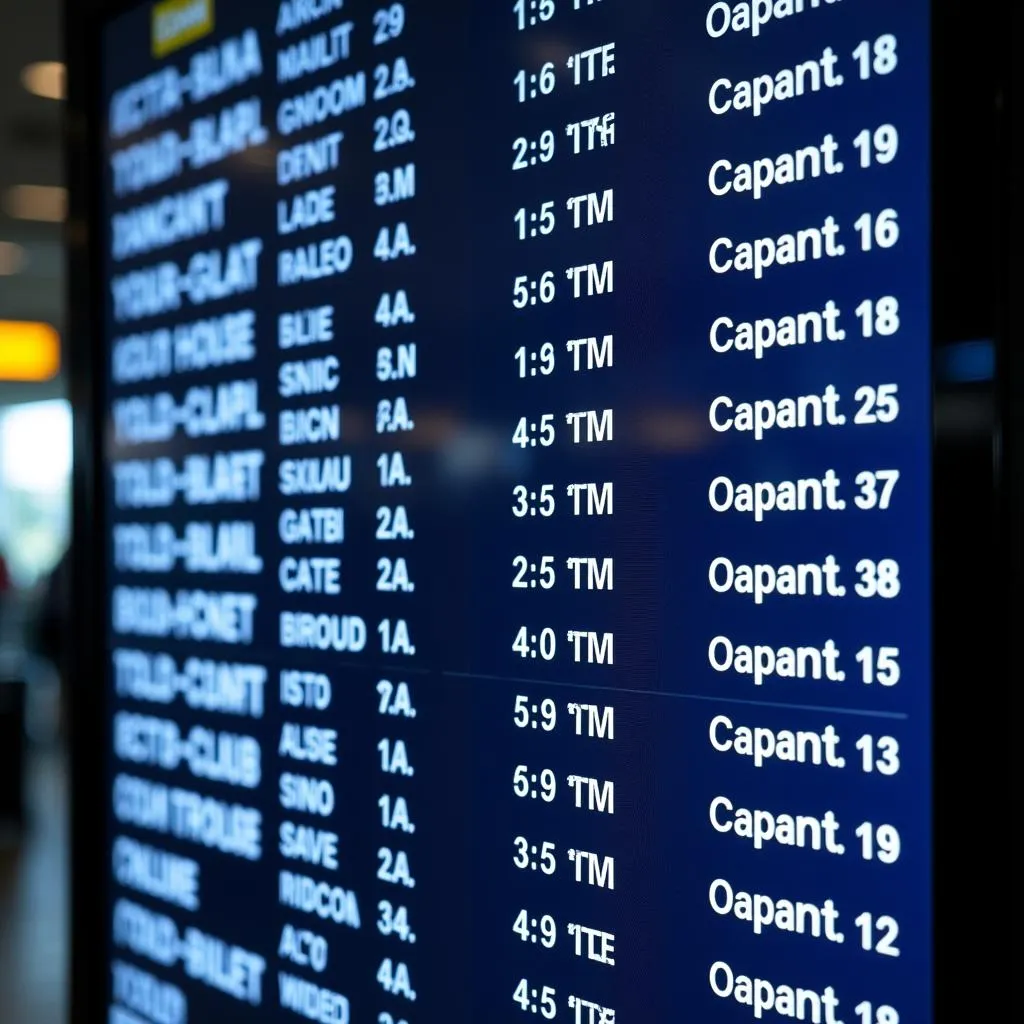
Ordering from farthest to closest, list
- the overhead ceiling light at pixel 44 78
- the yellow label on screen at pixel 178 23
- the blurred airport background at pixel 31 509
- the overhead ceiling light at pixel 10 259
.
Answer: the overhead ceiling light at pixel 10 259 < the overhead ceiling light at pixel 44 78 < the blurred airport background at pixel 31 509 < the yellow label on screen at pixel 178 23

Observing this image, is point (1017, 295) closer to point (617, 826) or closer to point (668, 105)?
point (668, 105)

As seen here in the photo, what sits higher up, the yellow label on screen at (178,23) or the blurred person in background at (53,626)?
the yellow label on screen at (178,23)

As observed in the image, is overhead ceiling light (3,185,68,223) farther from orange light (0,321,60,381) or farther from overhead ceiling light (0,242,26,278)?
orange light (0,321,60,381)

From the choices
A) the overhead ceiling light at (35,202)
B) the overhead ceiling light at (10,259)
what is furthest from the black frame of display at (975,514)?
the overhead ceiling light at (10,259)

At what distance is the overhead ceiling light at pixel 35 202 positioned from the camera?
21.7ft

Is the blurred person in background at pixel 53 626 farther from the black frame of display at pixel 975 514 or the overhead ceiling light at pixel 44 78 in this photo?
the black frame of display at pixel 975 514

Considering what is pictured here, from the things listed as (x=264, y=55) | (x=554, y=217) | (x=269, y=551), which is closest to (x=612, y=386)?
(x=554, y=217)

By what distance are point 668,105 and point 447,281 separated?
29cm

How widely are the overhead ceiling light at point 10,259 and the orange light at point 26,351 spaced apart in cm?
96

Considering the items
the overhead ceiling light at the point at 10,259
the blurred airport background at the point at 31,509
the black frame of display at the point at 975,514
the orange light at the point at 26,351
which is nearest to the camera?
the black frame of display at the point at 975,514

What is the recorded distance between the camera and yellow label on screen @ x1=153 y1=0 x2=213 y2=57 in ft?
5.05

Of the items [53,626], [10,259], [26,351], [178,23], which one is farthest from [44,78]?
[26,351]

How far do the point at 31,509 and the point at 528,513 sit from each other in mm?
12946

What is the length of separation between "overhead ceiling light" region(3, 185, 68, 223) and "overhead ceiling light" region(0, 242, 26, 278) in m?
0.79
